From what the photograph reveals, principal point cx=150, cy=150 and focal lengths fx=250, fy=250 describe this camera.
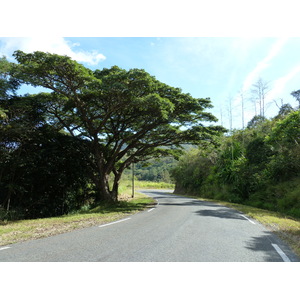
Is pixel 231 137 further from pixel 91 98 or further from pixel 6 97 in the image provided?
pixel 6 97

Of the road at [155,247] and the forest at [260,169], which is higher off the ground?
the forest at [260,169]

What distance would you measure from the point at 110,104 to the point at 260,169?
15356 millimetres

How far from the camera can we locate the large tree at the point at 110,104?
1343 cm

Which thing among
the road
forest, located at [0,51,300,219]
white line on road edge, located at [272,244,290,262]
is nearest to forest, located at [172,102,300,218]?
forest, located at [0,51,300,219]

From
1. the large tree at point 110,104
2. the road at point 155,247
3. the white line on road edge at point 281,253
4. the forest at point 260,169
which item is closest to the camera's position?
the road at point 155,247

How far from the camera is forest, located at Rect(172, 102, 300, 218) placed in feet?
59.3

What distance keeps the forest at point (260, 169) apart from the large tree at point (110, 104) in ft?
13.2

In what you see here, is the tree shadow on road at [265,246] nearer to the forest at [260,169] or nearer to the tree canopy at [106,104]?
the tree canopy at [106,104]

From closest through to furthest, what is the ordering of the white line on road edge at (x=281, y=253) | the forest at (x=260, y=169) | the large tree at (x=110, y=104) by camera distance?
the white line on road edge at (x=281, y=253), the large tree at (x=110, y=104), the forest at (x=260, y=169)

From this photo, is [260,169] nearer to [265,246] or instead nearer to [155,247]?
[265,246]

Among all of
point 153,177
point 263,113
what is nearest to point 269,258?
point 263,113

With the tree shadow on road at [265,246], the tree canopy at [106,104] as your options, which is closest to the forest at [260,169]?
the tree canopy at [106,104]

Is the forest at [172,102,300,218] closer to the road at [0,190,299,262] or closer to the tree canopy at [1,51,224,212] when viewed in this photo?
the tree canopy at [1,51,224,212]

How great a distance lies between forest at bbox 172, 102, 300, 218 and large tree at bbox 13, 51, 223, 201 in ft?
13.2
